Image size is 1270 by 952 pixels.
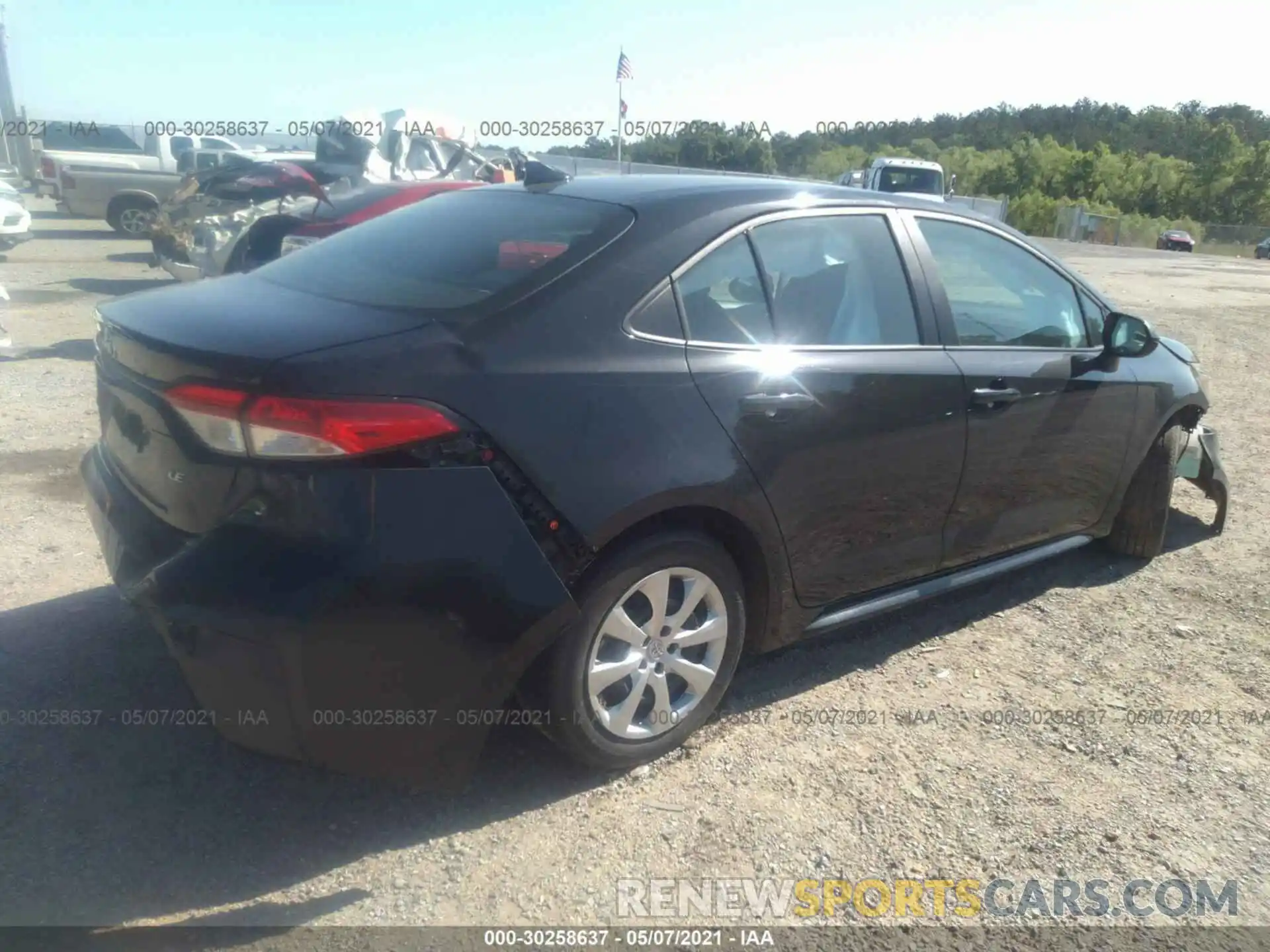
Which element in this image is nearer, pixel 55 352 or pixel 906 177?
pixel 55 352

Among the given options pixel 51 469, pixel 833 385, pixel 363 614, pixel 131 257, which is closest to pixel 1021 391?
pixel 833 385

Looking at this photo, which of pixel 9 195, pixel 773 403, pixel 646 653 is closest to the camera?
pixel 646 653

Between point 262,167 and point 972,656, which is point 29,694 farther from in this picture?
point 262,167

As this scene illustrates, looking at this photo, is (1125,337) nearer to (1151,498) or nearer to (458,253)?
(1151,498)

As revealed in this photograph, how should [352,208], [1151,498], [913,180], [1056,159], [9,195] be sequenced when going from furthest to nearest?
[1056,159], [913,180], [9,195], [352,208], [1151,498]

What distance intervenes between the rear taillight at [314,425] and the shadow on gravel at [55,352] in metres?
6.45

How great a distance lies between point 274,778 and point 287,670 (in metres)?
0.77

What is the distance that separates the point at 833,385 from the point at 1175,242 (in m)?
47.3

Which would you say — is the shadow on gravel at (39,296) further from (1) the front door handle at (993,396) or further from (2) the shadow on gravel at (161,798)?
(1) the front door handle at (993,396)

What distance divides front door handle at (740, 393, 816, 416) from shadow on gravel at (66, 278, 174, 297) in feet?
35.6

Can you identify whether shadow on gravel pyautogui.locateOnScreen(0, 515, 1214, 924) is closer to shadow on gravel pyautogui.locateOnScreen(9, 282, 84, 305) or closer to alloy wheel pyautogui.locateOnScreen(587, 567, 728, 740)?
alloy wheel pyautogui.locateOnScreen(587, 567, 728, 740)

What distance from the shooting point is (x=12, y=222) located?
1312 cm

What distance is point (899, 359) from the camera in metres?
3.50

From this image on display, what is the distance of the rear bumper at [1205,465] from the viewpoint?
5090mm
